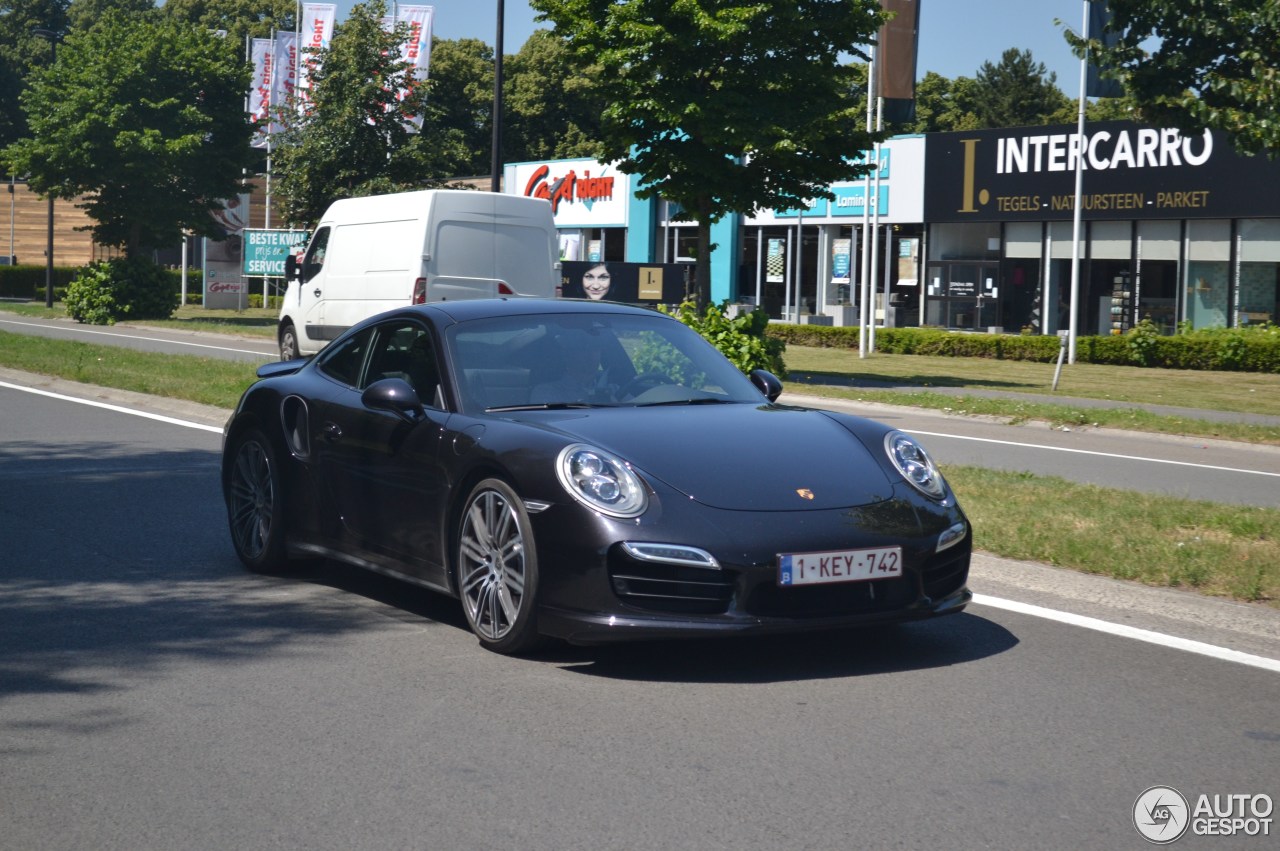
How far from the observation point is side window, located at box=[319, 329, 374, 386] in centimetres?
757

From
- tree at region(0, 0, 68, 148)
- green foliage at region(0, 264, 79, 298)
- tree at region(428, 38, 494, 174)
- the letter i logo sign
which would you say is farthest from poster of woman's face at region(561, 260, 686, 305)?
tree at region(0, 0, 68, 148)

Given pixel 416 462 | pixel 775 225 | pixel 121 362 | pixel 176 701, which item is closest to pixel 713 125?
pixel 121 362

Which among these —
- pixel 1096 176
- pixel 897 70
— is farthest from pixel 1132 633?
pixel 1096 176

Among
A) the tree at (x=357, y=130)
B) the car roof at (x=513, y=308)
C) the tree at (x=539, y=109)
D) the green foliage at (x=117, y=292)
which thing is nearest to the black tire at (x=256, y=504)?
the car roof at (x=513, y=308)

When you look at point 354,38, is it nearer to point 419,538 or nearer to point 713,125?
point 713,125

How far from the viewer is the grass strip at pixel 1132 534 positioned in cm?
732

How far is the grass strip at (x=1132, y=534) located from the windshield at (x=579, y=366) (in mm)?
1945

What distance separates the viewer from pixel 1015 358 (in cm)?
3372

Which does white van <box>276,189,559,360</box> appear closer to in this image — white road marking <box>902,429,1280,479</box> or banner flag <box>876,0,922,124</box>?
white road marking <box>902,429,1280,479</box>

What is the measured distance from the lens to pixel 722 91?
896 inches

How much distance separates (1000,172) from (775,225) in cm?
849

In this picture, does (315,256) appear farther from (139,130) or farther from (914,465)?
(139,130)

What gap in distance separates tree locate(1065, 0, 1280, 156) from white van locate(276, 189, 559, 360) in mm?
7501

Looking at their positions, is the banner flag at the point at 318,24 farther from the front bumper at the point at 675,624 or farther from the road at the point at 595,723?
the front bumper at the point at 675,624
